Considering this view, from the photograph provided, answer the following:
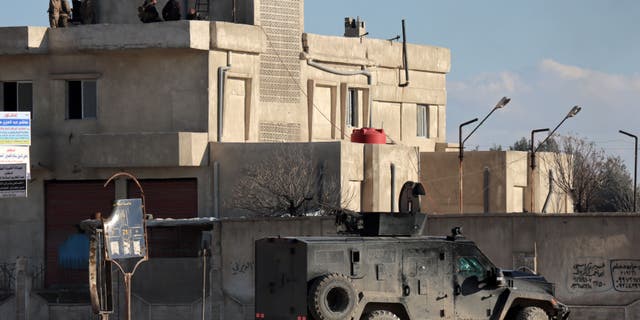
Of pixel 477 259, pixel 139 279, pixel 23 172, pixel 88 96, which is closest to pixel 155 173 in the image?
pixel 88 96

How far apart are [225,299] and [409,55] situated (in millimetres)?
20264

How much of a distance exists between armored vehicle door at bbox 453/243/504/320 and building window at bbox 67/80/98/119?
1987 centimetres

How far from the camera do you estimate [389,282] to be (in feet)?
82.9

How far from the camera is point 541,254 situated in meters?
33.8

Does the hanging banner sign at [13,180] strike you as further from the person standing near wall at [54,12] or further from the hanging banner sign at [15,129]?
the person standing near wall at [54,12]

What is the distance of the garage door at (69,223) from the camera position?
42031 mm

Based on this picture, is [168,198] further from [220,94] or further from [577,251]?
[577,251]

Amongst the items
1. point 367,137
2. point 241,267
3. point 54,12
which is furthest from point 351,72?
point 241,267

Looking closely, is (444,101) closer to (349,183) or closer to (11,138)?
(349,183)

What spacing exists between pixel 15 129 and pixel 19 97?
31.0ft

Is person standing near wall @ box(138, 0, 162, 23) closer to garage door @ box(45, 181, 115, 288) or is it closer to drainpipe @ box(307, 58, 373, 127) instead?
garage door @ box(45, 181, 115, 288)

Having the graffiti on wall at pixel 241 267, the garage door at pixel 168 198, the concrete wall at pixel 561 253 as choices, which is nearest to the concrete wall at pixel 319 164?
the garage door at pixel 168 198

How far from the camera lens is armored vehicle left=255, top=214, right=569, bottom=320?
24469 mm

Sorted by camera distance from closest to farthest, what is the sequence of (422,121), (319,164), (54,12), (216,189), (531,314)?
(531,314)
(319,164)
(216,189)
(54,12)
(422,121)
